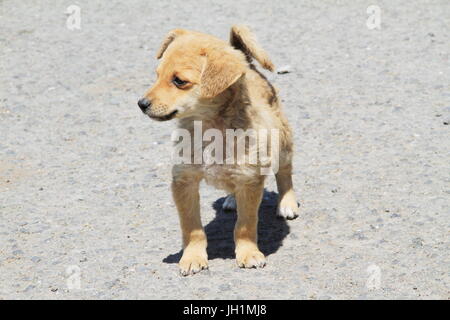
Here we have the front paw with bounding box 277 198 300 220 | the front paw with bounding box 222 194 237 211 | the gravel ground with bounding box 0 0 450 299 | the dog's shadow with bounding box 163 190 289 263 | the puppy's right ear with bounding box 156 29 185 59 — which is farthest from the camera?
the front paw with bounding box 222 194 237 211

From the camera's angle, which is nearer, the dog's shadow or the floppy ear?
the floppy ear

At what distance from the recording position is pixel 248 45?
5.19 meters

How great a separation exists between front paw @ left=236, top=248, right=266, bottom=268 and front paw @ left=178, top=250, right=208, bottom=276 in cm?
25

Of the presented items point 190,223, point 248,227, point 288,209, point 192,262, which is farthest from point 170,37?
point 288,209

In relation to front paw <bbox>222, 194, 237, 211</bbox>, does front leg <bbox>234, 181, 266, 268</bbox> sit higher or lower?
higher

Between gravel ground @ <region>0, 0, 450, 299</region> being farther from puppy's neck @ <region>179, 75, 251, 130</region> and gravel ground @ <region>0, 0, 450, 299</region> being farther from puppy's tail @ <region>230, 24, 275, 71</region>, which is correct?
puppy's tail @ <region>230, 24, 275, 71</region>

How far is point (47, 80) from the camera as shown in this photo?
9.25 metres

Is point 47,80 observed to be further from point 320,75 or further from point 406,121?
point 406,121

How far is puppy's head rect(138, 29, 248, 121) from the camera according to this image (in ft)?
15.4

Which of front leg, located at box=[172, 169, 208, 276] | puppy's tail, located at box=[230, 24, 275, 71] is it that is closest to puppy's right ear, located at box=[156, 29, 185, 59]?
puppy's tail, located at box=[230, 24, 275, 71]

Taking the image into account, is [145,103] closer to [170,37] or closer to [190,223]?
[170,37]

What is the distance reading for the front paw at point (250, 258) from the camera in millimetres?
5195

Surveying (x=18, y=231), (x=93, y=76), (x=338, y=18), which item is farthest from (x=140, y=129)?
(x=338, y=18)

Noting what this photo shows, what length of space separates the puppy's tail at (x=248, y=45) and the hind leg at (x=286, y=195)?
114 centimetres
